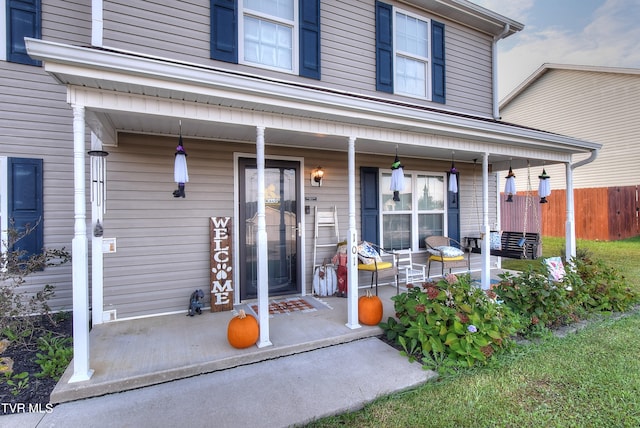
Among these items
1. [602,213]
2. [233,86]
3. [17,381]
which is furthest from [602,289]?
[602,213]

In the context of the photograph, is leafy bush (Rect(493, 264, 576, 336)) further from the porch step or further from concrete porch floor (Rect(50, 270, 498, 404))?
the porch step

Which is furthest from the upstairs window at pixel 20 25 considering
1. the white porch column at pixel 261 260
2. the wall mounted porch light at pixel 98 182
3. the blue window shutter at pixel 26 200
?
A: the white porch column at pixel 261 260

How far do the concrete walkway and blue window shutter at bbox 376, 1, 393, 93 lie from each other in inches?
182

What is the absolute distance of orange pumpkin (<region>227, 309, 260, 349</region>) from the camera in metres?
3.16

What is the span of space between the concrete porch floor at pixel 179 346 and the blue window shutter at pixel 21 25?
3623 millimetres

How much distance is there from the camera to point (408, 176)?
6273 millimetres

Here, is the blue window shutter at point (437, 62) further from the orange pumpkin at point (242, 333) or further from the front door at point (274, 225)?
the orange pumpkin at point (242, 333)

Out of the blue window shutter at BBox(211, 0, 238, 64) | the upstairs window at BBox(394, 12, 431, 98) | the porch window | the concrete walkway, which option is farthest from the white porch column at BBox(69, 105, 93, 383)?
the upstairs window at BBox(394, 12, 431, 98)

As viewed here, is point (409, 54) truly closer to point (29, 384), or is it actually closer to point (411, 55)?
point (411, 55)

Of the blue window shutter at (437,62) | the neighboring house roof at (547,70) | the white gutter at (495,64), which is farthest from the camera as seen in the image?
the neighboring house roof at (547,70)

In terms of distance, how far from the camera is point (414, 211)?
632 cm

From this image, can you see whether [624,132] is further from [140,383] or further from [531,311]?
[140,383]

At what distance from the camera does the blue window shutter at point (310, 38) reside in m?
5.12

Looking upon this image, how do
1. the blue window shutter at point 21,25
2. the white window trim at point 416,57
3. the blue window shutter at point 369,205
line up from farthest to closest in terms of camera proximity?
the white window trim at point 416,57 → the blue window shutter at point 369,205 → the blue window shutter at point 21,25
